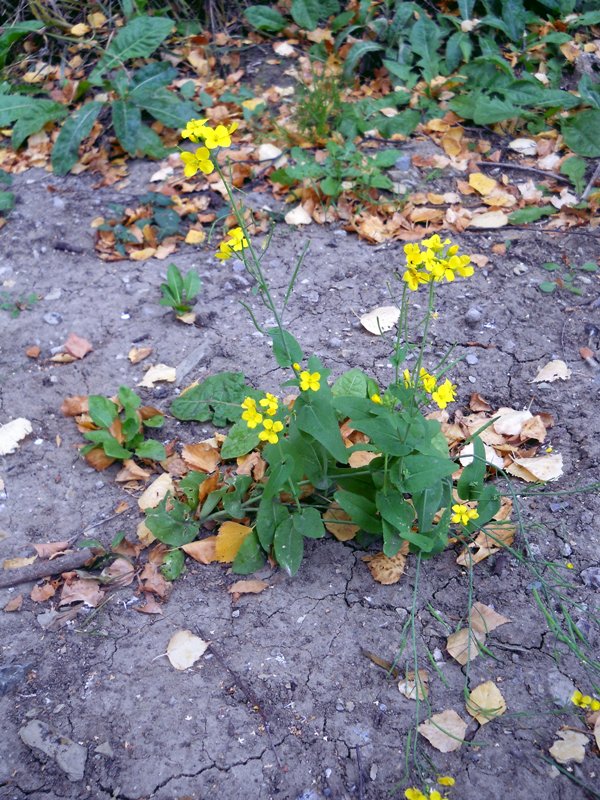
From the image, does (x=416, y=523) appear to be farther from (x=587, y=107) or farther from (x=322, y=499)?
(x=587, y=107)

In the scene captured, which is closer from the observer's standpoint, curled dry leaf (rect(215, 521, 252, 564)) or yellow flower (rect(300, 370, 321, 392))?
yellow flower (rect(300, 370, 321, 392))

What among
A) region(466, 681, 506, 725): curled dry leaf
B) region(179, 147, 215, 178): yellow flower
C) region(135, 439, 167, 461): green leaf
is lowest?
region(466, 681, 506, 725): curled dry leaf

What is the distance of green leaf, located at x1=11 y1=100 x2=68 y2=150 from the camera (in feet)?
12.5

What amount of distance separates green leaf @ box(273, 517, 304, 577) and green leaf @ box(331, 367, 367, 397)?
19.5 inches

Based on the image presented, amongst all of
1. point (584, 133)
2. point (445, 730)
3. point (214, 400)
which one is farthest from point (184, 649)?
point (584, 133)

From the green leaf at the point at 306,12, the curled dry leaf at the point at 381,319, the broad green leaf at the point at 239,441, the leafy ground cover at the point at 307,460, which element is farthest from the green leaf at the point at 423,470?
the green leaf at the point at 306,12

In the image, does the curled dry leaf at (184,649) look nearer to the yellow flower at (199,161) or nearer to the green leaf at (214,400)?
the green leaf at (214,400)

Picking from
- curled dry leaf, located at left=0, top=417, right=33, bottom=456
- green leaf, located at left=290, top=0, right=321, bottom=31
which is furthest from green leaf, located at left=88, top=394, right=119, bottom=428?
green leaf, located at left=290, top=0, right=321, bottom=31

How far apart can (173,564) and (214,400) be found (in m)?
0.67

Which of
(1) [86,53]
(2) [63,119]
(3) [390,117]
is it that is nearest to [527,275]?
(3) [390,117]

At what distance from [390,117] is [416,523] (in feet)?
8.32

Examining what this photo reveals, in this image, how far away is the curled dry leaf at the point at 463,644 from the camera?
1.77 m

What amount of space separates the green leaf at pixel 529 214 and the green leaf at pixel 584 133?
436mm

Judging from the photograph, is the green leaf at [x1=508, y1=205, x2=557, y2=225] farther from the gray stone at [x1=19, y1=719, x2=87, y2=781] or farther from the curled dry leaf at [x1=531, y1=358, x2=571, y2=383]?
the gray stone at [x1=19, y1=719, x2=87, y2=781]
